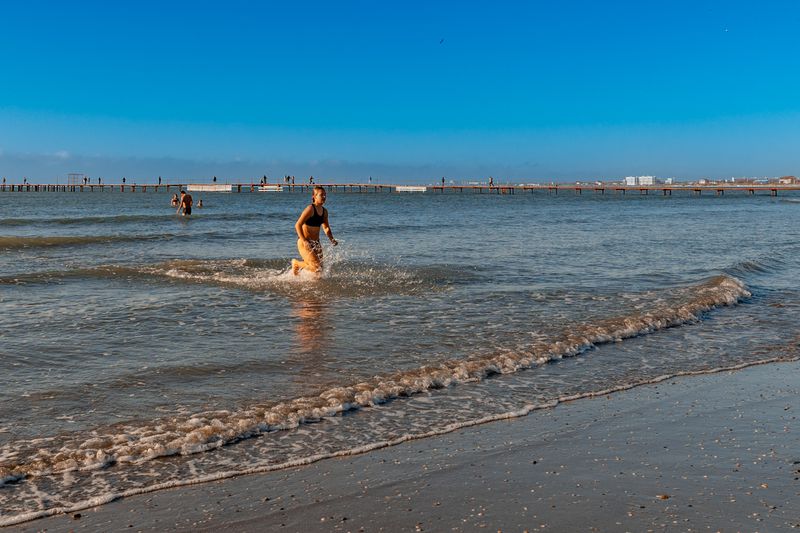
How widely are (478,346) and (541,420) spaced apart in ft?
8.73

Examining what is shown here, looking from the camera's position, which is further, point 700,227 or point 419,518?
point 700,227

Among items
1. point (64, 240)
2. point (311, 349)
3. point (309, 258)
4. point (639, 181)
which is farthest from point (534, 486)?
point (639, 181)

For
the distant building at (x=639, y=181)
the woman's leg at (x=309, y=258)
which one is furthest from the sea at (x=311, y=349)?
the distant building at (x=639, y=181)

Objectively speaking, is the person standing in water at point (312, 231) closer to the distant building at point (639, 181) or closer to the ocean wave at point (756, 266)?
the ocean wave at point (756, 266)

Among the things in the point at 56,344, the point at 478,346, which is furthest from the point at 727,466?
the point at 56,344

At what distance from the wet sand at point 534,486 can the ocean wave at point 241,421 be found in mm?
780

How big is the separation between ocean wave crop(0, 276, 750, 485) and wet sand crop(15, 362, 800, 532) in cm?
78

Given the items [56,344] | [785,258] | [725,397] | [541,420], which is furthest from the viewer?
[785,258]

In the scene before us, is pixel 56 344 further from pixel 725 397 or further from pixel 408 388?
pixel 725 397

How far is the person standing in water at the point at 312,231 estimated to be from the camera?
13.3 meters

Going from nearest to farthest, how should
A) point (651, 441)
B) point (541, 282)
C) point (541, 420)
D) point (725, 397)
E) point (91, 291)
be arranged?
point (651, 441) < point (541, 420) < point (725, 397) < point (91, 291) < point (541, 282)

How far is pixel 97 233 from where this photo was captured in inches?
1156

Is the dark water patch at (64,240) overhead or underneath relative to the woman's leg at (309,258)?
underneath

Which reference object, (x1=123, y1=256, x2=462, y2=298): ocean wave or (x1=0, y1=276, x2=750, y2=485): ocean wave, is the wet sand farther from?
(x1=123, y1=256, x2=462, y2=298): ocean wave
